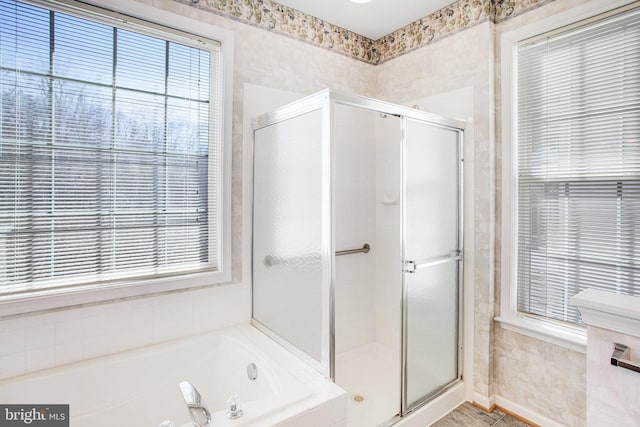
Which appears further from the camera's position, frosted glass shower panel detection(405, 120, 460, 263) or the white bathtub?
frosted glass shower panel detection(405, 120, 460, 263)

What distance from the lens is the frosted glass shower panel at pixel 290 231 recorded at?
1.73m

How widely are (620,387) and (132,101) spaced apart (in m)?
2.56

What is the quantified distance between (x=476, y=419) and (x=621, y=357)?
1120 millimetres

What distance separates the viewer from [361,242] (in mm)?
2738

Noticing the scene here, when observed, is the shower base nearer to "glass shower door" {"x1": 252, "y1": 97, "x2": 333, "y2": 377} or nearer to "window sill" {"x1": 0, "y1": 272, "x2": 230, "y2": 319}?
"glass shower door" {"x1": 252, "y1": 97, "x2": 333, "y2": 377}

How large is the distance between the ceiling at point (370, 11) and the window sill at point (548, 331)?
2108 mm

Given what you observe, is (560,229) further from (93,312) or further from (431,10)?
(93,312)

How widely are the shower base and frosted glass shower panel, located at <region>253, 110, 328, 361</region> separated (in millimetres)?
691

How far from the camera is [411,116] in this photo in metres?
1.98

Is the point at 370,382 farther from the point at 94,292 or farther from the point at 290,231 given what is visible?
the point at 94,292

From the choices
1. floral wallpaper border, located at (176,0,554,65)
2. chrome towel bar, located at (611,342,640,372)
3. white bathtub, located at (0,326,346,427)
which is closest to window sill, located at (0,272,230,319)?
white bathtub, located at (0,326,346,427)

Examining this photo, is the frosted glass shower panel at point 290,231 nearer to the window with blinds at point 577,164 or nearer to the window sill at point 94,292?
the window sill at point 94,292

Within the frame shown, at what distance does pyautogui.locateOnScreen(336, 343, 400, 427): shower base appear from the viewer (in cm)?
207

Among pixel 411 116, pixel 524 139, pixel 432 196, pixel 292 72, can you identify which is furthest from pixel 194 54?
pixel 524 139
